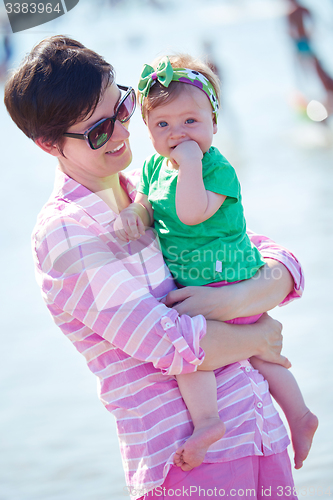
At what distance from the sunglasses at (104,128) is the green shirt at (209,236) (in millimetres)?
Result: 224

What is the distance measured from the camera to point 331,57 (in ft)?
26.6

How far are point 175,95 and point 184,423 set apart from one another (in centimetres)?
94

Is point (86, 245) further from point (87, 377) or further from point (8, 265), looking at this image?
point (8, 265)

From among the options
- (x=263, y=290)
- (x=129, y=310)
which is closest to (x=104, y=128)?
(x=129, y=310)

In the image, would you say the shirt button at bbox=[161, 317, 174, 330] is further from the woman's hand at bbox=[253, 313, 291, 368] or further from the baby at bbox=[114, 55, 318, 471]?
the woman's hand at bbox=[253, 313, 291, 368]

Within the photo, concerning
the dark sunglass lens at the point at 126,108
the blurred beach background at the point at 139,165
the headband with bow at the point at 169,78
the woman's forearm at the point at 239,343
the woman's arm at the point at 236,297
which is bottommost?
the blurred beach background at the point at 139,165

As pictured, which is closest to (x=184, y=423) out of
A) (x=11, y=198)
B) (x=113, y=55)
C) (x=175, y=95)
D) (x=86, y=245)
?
(x=86, y=245)

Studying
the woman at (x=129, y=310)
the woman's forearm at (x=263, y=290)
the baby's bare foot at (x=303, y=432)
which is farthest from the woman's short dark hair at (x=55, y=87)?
the baby's bare foot at (x=303, y=432)

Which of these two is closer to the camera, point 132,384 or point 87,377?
point 132,384

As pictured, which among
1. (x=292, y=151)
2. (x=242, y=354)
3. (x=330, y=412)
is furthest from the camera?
(x=292, y=151)

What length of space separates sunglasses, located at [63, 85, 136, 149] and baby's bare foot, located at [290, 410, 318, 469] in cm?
A: 109

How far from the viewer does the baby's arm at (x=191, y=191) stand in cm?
146

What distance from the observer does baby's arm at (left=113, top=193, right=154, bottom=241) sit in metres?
1.50

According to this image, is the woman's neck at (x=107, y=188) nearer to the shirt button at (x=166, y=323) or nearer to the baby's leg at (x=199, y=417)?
the shirt button at (x=166, y=323)
